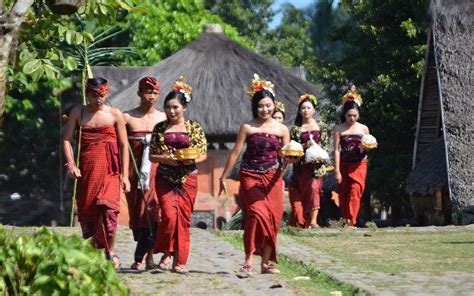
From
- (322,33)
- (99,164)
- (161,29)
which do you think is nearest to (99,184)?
(99,164)

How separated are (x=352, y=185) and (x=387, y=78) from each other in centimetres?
685

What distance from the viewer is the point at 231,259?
532 inches

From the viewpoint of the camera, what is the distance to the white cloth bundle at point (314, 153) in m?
17.5

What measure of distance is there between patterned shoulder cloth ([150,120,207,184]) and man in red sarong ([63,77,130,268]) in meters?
0.27

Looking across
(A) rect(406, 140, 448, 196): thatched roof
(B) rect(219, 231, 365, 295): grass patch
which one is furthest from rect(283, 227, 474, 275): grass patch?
(A) rect(406, 140, 448, 196): thatched roof

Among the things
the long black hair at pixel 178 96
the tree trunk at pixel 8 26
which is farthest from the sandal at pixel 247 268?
the tree trunk at pixel 8 26

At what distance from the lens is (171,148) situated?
12.2 m

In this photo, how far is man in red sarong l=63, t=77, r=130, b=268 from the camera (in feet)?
39.7

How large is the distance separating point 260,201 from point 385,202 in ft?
45.9

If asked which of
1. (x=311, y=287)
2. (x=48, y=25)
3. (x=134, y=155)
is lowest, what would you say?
(x=311, y=287)

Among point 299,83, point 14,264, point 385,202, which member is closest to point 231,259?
point 14,264

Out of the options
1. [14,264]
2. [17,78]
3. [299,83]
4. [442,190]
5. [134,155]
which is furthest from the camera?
[299,83]

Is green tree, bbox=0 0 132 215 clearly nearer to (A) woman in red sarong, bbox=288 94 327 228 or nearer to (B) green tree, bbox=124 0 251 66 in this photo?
(B) green tree, bbox=124 0 251 66

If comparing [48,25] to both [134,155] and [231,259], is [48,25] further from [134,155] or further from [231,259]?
[231,259]
